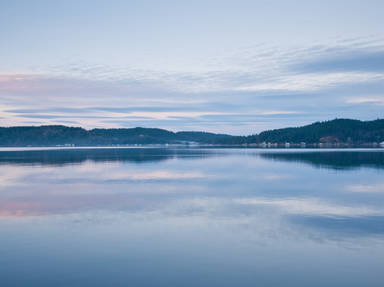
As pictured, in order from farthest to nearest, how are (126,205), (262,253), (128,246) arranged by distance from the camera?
(126,205)
(128,246)
(262,253)

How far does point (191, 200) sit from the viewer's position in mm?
20297

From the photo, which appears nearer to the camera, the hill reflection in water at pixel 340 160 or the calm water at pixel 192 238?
the calm water at pixel 192 238

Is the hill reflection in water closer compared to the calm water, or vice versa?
the calm water

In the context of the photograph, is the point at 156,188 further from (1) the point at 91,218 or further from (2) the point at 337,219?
(2) the point at 337,219

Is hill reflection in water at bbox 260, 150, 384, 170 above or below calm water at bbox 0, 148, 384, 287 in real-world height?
above

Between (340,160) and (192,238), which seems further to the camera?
(340,160)

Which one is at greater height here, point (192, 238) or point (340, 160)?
point (340, 160)

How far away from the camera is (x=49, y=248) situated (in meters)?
11.2

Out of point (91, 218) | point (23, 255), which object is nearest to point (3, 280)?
point (23, 255)

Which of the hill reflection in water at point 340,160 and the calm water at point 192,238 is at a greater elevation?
the hill reflection in water at point 340,160

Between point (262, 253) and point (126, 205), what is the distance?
9.56m

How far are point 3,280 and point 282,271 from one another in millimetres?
6768

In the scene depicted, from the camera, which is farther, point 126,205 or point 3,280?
point 126,205

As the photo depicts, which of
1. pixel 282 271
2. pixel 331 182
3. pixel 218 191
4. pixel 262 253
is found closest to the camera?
pixel 282 271
